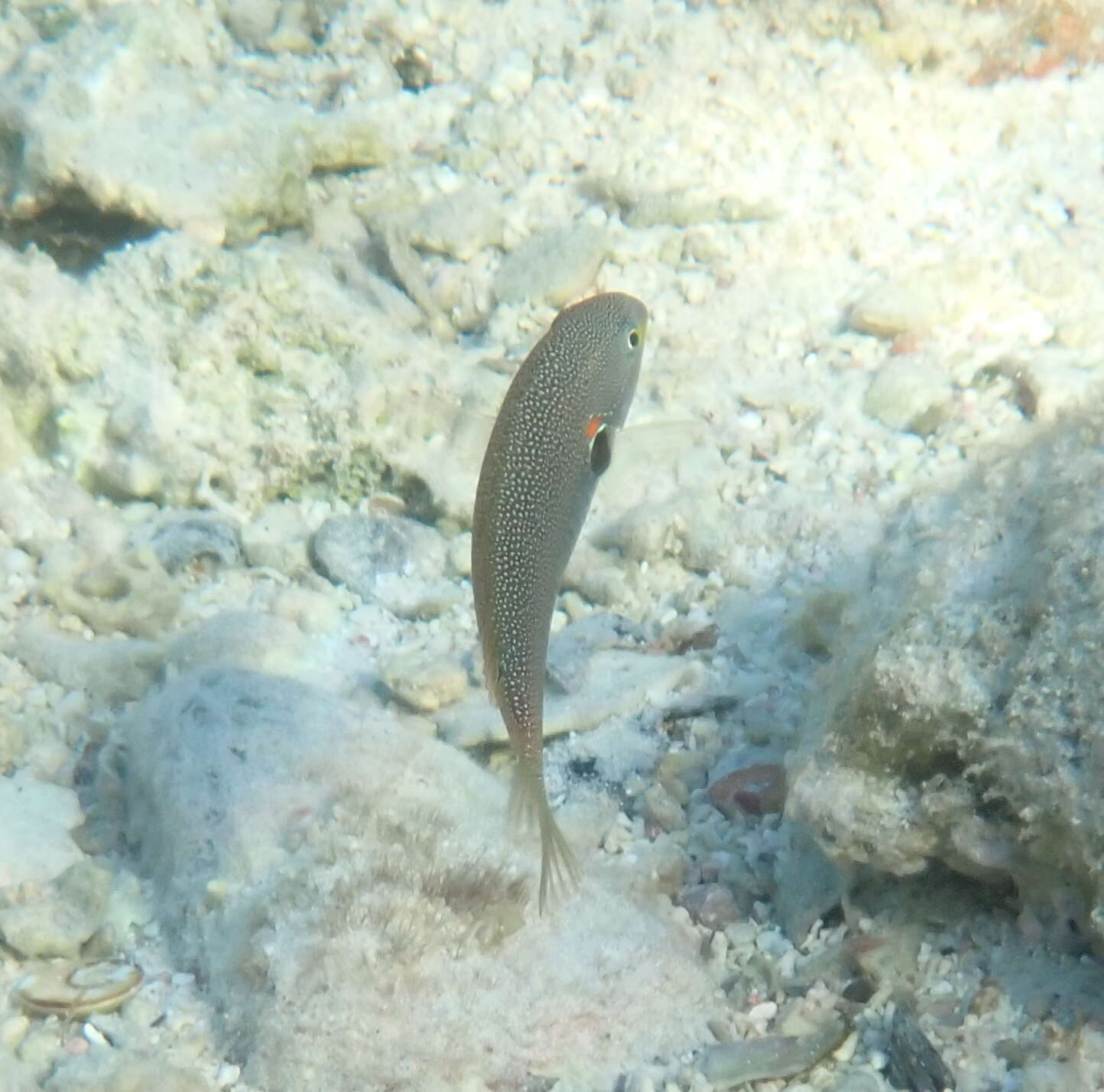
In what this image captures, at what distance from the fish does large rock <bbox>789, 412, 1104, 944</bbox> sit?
2.49ft

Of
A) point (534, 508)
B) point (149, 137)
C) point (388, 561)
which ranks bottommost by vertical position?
point (388, 561)

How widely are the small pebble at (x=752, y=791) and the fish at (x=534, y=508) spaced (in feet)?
3.01

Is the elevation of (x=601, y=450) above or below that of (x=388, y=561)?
above

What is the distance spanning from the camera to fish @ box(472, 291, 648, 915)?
2234mm

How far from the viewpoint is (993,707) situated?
229cm

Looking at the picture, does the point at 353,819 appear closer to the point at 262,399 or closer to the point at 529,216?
the point at 262,399

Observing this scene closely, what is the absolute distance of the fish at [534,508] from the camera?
2.23 m

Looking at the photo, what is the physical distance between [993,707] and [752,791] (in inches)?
48.0

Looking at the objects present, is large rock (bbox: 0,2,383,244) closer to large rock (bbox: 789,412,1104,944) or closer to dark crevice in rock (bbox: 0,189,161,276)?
dark crevice in rock (bbox: 0,189,161,276)

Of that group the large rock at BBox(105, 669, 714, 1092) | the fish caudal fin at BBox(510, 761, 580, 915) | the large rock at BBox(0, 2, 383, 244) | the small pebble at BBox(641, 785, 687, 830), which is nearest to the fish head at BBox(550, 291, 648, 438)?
the fish caudal fin at BBox(510, 761, 580, 915)

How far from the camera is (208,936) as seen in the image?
286 centimetres

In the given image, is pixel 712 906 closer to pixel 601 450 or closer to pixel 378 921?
pixel 378 921

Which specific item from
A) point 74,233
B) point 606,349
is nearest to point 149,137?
point 74,233

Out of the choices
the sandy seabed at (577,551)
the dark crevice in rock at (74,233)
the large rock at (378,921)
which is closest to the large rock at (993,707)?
the sandy seabed at (577,551)
